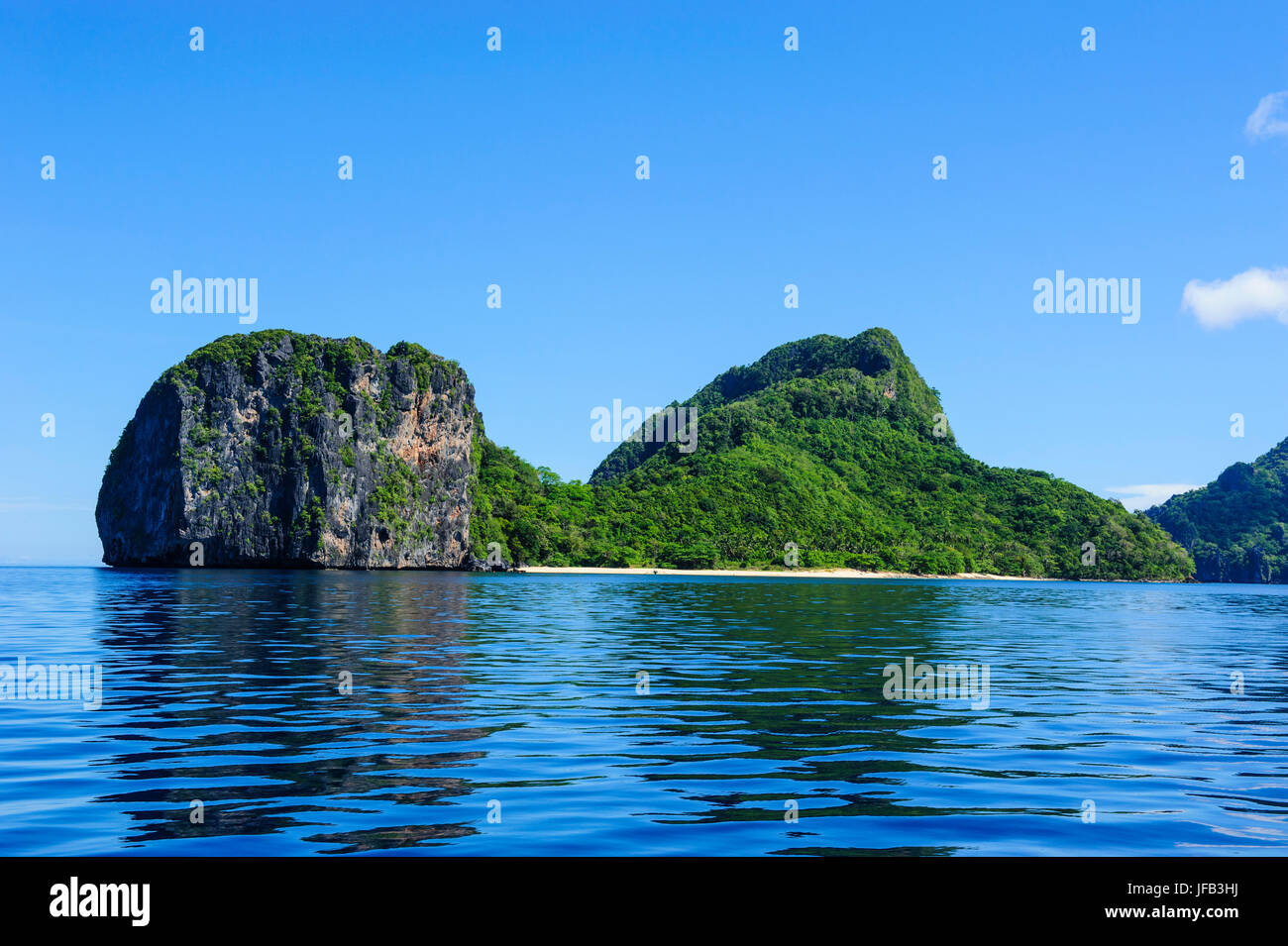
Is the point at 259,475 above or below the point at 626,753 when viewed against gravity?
above

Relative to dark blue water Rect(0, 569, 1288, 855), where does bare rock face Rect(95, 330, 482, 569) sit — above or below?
above

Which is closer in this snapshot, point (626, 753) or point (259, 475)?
point (626, 753)

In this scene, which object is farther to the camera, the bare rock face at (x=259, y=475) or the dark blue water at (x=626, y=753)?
the bare rock face at (x=259, y=475)

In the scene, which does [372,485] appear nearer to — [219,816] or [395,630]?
[395,630]

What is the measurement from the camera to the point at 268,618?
48156 millimetres

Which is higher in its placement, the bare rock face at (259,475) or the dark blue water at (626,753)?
the bare rock face at (259,475)

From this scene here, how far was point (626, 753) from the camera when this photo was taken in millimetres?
15664

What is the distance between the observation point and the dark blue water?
35.3 ft

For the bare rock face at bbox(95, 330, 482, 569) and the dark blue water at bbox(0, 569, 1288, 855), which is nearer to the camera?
the dark blue water at bbox(0, 569, 1288, 855)

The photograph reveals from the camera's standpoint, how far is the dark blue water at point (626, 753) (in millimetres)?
10773
